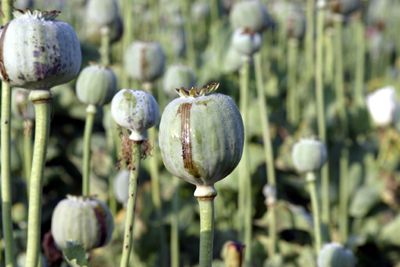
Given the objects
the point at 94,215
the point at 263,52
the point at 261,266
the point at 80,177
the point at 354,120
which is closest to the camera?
the point at 94,215

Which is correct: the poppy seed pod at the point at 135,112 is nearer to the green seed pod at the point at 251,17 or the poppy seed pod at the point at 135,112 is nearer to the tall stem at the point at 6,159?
the tall stem at the point at 6,159

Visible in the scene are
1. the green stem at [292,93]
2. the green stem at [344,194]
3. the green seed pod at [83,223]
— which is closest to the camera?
the green seed pod at [83,223]

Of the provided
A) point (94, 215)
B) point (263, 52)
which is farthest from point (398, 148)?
point (94, 215)

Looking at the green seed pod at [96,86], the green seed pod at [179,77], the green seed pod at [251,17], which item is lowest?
the green seed pod at [96,86]

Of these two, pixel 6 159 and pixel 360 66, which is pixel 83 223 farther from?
pixel 360 66

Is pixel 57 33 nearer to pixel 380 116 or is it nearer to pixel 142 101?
pixel 142 101

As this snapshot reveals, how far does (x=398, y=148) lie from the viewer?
88.7 inches

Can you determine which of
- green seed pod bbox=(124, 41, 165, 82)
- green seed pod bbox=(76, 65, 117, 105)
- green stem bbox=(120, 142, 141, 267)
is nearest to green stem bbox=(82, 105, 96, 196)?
green seed pod bbox=(76, 65, 117, 105)

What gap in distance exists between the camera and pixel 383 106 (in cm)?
222

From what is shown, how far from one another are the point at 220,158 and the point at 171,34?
228 cm

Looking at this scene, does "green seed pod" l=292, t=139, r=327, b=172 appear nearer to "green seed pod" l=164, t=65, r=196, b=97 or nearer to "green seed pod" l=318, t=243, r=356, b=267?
"green seed pod" l=318, t=243, r=356, b=267

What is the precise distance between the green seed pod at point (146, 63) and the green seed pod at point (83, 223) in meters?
0.54

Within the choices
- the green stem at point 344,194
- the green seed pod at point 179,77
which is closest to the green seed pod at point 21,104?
the green seed pod at point 179,77

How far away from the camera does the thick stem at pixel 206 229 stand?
77cm
